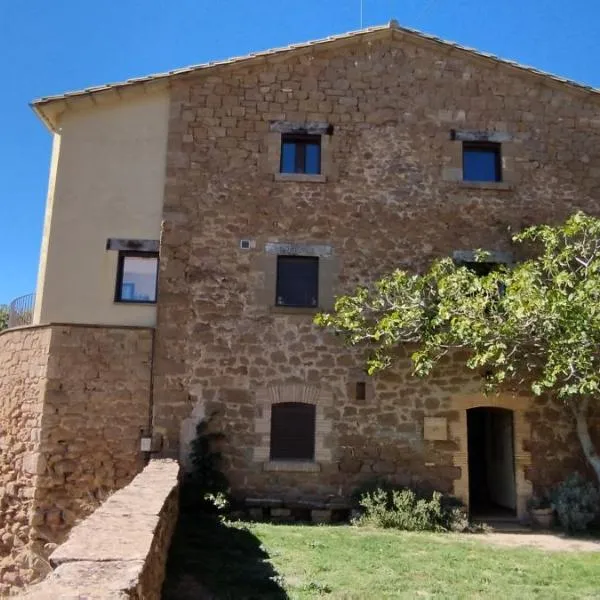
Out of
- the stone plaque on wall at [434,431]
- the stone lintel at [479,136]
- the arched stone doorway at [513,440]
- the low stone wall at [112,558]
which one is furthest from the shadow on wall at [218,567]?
the stone lintel at [479,136]

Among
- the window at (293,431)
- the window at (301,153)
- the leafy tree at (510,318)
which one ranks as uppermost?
the window at (301,153)

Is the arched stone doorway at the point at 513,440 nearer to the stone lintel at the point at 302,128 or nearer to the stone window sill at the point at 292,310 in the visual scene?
the stone window sill at the point at 292,310

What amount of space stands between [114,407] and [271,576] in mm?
5051

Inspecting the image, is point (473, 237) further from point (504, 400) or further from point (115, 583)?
point (115, 583)

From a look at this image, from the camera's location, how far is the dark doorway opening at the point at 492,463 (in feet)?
34.8

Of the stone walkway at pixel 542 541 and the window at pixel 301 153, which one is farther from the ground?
the window at pixel 301 153

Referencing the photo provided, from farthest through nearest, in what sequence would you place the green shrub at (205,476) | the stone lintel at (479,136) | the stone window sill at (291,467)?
the stone lintel at (479,136) → the stone window sill at (291,467) → the green shrub at (205,476)

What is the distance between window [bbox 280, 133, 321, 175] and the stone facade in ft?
13.1

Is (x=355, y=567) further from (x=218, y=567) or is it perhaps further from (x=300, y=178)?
(x=300, y=178)

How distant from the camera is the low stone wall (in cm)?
310

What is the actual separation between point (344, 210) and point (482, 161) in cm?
288

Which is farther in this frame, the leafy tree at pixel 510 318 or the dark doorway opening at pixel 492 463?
the dark doorway opening at pixel 492 463

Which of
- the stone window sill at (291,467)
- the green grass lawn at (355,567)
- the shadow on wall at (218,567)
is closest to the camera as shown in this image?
the shadow on wall at (218,567)

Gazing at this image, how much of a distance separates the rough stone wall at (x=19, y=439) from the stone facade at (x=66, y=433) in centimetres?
2
